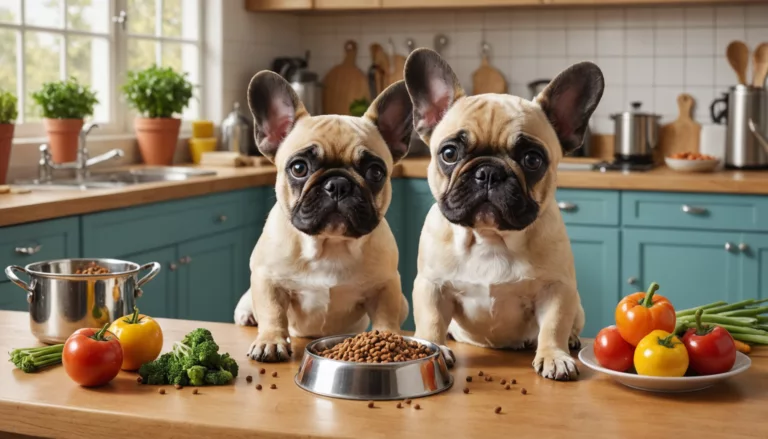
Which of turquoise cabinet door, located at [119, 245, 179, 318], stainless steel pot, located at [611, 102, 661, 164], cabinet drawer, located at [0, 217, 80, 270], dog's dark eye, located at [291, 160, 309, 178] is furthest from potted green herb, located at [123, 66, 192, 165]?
dog's dark eye, located at [291, 160, 309, 178]

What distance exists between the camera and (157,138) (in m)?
4.46

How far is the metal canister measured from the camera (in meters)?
4.81

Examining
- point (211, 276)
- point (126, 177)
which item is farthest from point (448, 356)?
point (126, 177)

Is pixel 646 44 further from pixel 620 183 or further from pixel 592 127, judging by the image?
pixel 620 183

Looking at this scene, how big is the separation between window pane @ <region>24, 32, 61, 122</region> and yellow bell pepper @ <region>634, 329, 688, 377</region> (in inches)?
123

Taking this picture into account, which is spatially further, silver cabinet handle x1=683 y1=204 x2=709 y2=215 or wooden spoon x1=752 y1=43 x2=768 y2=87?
wooden spoon x1=752 y1=43 x2=768 y2=87

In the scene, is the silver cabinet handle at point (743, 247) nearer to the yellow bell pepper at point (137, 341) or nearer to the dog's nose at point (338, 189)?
the dog's nose at point (338, 189)

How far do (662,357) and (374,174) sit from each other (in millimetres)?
557

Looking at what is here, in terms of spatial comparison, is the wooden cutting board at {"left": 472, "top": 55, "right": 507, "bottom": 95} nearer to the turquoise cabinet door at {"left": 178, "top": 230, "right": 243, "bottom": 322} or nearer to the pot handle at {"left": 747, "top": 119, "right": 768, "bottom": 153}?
the pot handle at {"left": 747, "top": 119, "right": 768, "bottom": 153}

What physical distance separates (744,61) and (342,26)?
6.88ft

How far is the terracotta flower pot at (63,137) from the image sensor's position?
382 cm

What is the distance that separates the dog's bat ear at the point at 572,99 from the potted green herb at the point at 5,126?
92.1 inches

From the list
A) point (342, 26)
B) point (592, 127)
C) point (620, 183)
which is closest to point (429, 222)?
point (620, 183)

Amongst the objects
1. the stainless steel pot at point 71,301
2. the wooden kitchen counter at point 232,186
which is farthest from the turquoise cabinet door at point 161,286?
the stainless steel pot at point 71,301
